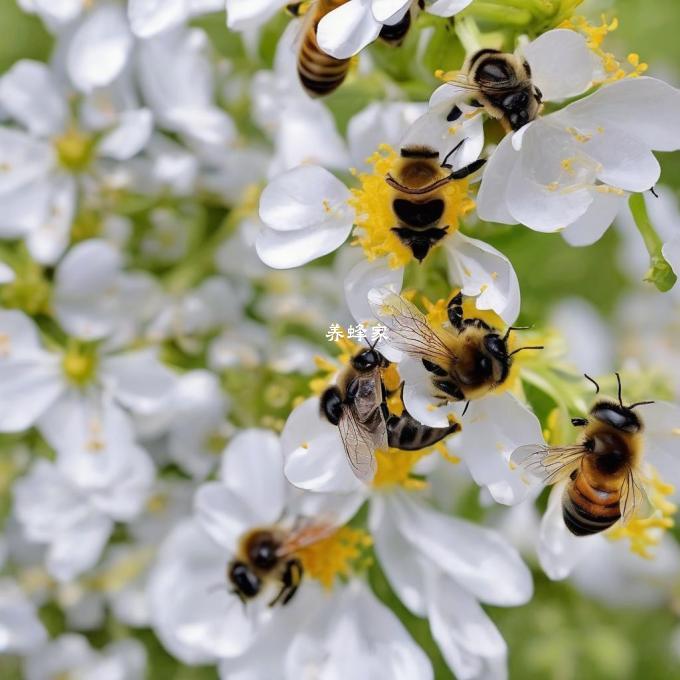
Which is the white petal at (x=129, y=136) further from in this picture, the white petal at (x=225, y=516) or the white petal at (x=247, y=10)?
the white petal at (x=225, y=516)

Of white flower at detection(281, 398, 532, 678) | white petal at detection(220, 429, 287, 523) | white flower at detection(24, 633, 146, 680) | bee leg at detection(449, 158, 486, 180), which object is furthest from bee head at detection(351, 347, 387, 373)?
white flower at detection(24, 633, 146, 680)

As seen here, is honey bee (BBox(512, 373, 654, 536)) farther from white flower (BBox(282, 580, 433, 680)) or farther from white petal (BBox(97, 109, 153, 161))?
white petal (BBox(97, 109, 153, 161))

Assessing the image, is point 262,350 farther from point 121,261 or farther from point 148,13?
point 148,13

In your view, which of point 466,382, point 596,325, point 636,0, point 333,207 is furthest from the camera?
point 596,325

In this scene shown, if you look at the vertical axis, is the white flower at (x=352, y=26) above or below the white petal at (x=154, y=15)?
above


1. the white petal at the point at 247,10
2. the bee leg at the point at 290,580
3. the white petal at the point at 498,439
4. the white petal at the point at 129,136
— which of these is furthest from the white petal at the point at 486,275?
the white petal at the point at 129,136

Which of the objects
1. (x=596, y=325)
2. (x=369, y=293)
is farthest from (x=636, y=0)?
(x=369, y=293)
